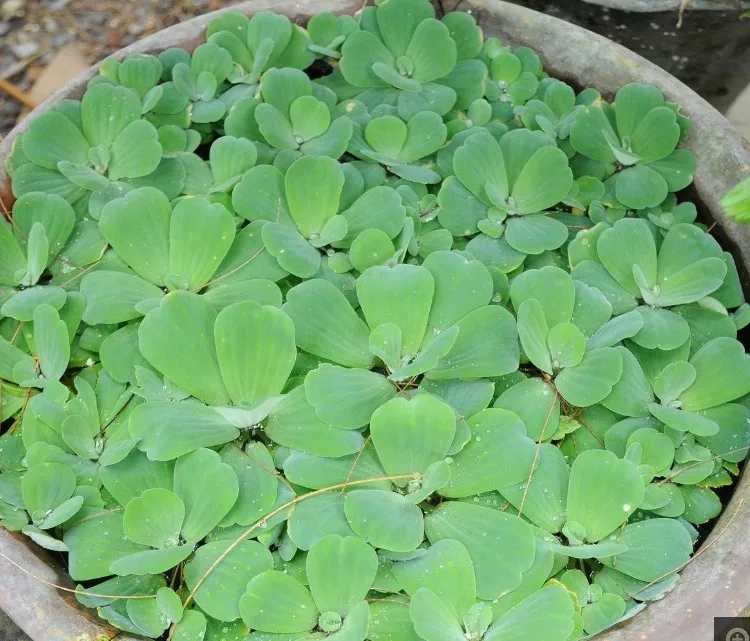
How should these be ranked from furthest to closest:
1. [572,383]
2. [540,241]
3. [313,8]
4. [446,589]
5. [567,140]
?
[313,8] → [567,140] → [540,241] → [572,383] → [446,589]

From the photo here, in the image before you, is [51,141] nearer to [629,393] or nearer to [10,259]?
[10,259]

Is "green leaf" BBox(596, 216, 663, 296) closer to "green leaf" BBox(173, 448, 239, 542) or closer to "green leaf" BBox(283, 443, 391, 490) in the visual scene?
"green leaf" BBox(283, 443, 391, 490)

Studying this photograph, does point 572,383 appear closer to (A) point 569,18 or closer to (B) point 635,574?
(B) point 635,574

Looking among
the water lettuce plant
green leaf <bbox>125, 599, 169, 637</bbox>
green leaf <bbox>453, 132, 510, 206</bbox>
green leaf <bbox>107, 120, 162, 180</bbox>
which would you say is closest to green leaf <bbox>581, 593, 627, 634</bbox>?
the water lettuce plant

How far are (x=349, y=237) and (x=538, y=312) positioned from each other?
0.30 m

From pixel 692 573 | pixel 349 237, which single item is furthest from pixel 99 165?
pixel 692 573

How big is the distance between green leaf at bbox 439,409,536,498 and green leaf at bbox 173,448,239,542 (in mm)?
250

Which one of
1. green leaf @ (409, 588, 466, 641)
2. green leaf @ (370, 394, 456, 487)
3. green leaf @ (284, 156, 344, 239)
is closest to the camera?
green leaf @ (409, 588, 466, 641)

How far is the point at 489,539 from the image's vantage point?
0.78 metres

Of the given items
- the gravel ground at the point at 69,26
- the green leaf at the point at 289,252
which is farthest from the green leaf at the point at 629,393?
the gravel ground at the point at 69,26

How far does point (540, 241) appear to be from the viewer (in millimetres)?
1027

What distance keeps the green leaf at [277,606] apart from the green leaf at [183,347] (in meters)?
0.24

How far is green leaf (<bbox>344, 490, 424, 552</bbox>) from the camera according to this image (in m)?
0.76

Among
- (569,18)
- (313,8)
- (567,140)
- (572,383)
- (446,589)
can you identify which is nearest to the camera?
(446,589)
